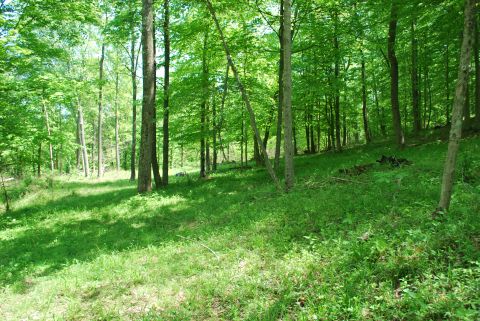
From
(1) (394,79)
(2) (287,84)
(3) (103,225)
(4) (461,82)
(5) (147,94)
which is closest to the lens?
(4) (461,82)

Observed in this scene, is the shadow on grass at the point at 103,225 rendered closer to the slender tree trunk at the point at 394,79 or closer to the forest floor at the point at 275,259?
the forest floor at the point at 275,259

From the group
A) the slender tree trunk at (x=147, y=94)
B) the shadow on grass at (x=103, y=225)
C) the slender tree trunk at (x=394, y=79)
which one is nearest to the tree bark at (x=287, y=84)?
the shadow on grass at (x=103, y=225)

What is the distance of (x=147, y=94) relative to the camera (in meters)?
A: 14.1

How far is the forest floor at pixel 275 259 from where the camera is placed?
406 centimetres

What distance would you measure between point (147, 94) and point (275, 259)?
10.7 metres

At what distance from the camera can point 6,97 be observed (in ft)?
38.3

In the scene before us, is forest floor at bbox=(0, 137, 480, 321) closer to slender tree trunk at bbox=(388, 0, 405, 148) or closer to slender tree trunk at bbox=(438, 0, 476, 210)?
slender tree trunk at bbox=(438, 0, 476, 210)

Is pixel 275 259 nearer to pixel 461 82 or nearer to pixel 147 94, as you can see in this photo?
pixel 461 82

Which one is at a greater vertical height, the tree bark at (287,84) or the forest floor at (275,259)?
the tree bark at (287,84)

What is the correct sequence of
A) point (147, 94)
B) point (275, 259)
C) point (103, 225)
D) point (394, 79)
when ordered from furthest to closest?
point (394, 79) → point (147, 94) → point (103, 225) → point (275, 259)

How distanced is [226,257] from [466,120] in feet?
58.2

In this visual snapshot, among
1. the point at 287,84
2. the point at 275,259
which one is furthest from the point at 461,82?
the point at 287,84

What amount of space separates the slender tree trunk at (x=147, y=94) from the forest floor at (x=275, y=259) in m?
3.83

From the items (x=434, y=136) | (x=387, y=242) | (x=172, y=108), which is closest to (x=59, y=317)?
(x=387, y=242)
